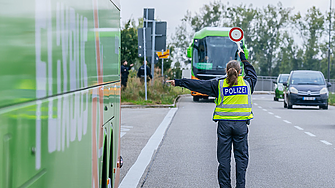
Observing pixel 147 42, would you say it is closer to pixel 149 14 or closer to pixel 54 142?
pixel 149 14

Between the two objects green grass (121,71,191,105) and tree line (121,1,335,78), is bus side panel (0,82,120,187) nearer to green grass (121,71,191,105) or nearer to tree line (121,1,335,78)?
green grass (121,71,191,105)

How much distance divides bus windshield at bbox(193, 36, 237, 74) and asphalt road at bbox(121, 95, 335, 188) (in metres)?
11.8

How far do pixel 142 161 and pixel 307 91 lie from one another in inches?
623

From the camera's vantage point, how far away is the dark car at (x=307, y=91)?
22.8m

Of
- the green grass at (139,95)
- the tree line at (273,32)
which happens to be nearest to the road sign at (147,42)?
the green grass at (139,95)

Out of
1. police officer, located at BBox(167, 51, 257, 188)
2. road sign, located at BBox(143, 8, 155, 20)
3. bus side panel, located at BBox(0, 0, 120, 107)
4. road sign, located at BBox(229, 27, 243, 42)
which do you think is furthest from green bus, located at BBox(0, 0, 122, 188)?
road sign, located at BBox(143, 8, 155, 20)

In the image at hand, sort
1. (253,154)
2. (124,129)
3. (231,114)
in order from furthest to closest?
1. (124,129)
2. (253,154)
3. (231,114)

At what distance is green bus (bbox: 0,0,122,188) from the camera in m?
1.64

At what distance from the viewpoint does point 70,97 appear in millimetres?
2490

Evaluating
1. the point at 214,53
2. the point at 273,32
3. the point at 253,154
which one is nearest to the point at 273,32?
the point at 273,32

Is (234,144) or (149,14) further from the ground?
(149,14)

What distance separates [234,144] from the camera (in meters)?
5.80

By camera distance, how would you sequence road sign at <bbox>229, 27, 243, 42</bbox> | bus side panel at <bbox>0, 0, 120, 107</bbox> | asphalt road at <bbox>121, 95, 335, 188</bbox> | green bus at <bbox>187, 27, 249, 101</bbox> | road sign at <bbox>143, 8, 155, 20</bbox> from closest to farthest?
bus side panel at <bbox>0, 0, 120, 107</bbox>
asphalt road at <bbox>121, 95, 335, 188</bbox>
road sign at <bbox>229, 27, 243, 42</bbox>
road sign at <bbox>143, 8, 155, 20</bbox>
green bus at <bbox>187, 27, 249, 101</bbox>

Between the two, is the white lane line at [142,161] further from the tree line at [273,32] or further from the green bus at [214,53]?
the tree line at [273,32]
